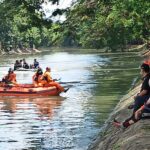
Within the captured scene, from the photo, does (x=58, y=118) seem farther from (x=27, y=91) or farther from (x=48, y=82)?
(x=48, y=82)

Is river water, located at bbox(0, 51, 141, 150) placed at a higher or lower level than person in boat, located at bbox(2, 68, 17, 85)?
lower

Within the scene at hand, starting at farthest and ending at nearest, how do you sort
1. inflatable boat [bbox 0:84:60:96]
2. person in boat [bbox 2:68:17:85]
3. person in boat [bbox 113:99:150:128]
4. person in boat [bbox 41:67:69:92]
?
1. person in boat [bbox 2:68:17:85]
2. person in boat [bbox 41:67:69:92]
3. inflatable boat [bbox 0:84:60:96]
4. person in boat [bbox 113:99:150:128]

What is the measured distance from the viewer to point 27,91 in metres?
29.0

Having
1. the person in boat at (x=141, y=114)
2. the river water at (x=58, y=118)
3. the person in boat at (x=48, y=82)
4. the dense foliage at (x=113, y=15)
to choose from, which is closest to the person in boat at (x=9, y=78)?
the river water at (x=58, y=118)

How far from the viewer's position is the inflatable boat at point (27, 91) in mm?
28859

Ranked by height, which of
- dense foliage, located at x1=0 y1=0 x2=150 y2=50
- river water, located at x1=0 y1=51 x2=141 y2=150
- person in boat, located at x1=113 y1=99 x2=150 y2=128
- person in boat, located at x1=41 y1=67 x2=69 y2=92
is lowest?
river water, located at x1=0 y1=51 x2=141 y2=150

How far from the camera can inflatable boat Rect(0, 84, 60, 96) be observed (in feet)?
94.7

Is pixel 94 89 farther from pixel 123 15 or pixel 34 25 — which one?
pixel 34 25

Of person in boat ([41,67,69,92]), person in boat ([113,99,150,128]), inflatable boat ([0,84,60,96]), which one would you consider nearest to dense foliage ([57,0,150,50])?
person in boat ([41,67,69,92])

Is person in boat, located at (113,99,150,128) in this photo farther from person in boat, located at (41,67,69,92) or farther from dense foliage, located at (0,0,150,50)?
person in boat, located at (41,67,69,92)

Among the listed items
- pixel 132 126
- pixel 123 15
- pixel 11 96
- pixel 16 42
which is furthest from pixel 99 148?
pixel 16 42

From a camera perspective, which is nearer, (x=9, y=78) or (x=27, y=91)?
(x=27, y=91)

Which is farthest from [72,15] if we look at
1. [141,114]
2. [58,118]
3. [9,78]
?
[141,114]

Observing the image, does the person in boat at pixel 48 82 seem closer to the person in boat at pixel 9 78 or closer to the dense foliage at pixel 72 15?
the person in boat at pixel 9 78
